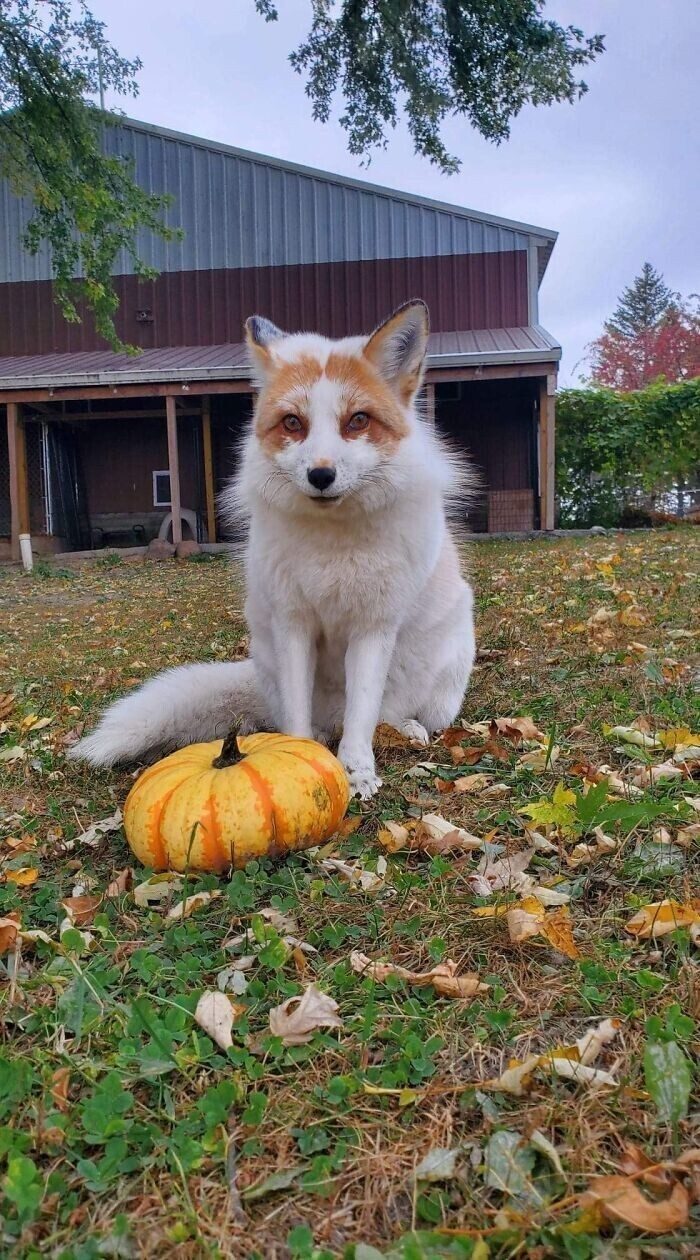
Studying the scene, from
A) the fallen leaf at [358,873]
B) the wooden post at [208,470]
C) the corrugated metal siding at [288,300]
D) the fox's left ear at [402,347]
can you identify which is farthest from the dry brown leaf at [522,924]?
the corrugated metal siding at [288,300]

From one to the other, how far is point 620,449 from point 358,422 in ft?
54.1

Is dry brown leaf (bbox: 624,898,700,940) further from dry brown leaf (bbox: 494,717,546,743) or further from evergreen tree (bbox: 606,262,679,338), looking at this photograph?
evergreen tree (bbox: 606,262,679,338)

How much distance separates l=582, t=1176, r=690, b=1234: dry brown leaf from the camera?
1.05 m

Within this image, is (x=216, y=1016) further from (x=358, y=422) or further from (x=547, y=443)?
(x=547, y=443)

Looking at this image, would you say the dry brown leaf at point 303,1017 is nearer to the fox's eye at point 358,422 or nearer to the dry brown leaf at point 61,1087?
the dry brown leaf at point 61,1087

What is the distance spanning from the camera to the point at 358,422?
2.75 meters

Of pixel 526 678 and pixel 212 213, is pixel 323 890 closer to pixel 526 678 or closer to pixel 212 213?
pixel 526 678

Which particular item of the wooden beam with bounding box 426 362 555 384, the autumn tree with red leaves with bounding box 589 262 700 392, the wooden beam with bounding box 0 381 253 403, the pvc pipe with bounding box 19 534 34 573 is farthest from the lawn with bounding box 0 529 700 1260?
the autumn tree with red leaves with bounding box 589 262 700 392

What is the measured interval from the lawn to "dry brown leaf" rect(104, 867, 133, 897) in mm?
31

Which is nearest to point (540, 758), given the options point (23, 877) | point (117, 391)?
point (23, 877)

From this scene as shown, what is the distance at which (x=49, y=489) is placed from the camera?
700 inches

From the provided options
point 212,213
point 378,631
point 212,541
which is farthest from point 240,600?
point 212,213

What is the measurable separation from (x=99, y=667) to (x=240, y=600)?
324cm

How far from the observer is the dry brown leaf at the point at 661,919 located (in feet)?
5.75
